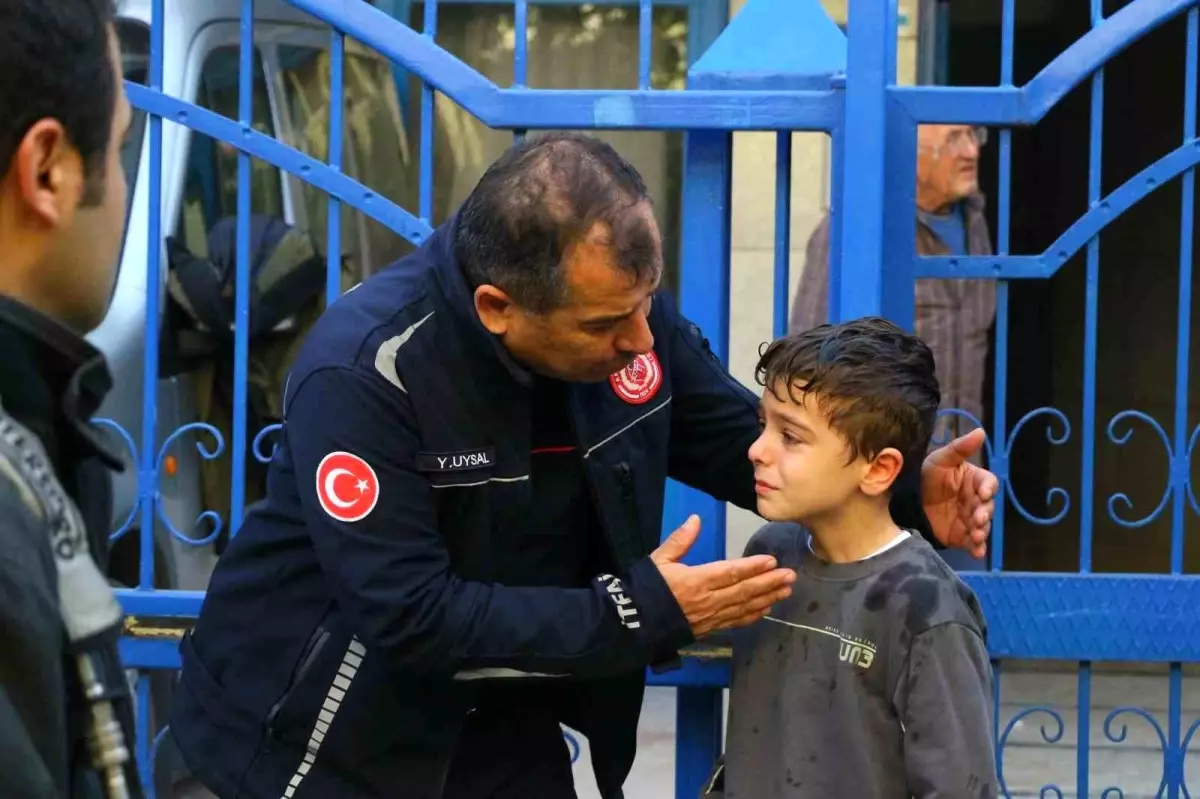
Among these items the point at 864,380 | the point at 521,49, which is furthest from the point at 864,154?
the point at 521,49

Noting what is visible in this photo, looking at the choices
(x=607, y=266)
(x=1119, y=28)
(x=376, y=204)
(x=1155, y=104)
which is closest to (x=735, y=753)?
(x=607, y=266)

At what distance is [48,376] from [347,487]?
0.84 meters

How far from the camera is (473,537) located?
2240 mm

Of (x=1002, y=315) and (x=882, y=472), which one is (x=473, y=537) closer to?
(x=882, y=472)

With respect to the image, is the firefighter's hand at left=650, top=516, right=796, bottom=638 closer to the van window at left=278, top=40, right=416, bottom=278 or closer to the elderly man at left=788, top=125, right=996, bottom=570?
the elderly man at left=788, top=125, right=996, bottom=570

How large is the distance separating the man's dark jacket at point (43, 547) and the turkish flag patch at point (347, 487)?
70 cm

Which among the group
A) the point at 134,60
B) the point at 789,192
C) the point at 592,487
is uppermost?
the point at 134,60

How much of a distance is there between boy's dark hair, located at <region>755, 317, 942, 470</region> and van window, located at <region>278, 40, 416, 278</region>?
2.64m

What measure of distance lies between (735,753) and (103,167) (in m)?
1.43

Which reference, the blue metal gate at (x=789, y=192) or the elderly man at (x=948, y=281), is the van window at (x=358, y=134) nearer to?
the elderly man at (x=948, y=281)

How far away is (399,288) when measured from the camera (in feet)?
7.43

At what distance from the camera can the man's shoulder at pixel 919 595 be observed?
7.46ft

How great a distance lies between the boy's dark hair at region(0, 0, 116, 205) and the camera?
4.14ft

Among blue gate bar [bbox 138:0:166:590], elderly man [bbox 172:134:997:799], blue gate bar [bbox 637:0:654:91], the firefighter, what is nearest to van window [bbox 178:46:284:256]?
blue gate bar [bbox 138:0:166:590]
